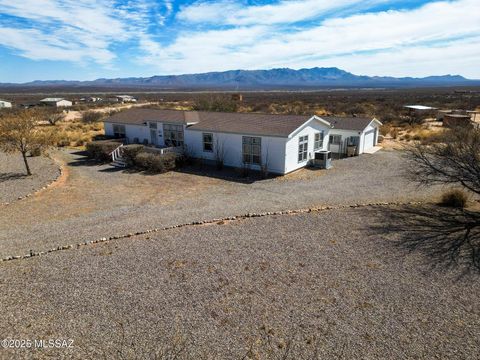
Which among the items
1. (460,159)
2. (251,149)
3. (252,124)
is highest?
(252,124)

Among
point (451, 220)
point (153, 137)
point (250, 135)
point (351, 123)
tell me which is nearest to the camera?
point (451, 220)

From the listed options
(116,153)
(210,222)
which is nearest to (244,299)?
(210,222)

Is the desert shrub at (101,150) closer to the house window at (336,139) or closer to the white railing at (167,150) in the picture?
the white railing at (167,150)

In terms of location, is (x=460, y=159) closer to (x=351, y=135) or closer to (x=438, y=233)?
(x=438, y=233)

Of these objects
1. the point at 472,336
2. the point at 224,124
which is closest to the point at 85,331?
the point at 472,336

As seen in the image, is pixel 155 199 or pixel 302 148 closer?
pixel 155 199

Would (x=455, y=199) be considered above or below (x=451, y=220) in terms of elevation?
above

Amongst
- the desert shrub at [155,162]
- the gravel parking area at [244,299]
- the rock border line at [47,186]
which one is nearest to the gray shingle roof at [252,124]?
the desert shrub at [155,162]
